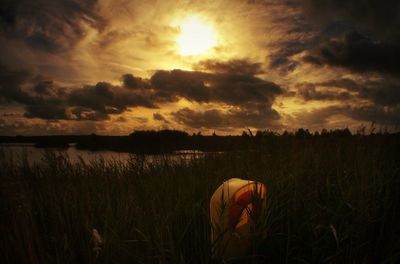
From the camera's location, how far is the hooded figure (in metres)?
2.31

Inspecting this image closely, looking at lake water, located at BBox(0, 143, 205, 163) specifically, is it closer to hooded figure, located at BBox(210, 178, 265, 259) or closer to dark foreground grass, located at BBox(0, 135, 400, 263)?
dark foreground grass, located at BBox(0, 135, 400, 263)

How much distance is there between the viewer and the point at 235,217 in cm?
242

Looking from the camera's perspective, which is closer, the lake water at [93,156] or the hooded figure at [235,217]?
the hooded figure at [235,217]

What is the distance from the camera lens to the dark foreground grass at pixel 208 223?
2.35m

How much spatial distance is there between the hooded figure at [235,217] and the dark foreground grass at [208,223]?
4.3 inches

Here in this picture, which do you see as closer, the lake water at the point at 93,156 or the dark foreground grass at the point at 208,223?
the dark foreground grass at the point at 208,223

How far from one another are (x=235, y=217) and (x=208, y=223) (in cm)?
36

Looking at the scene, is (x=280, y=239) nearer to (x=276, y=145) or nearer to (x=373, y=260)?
(x=373, y=260)

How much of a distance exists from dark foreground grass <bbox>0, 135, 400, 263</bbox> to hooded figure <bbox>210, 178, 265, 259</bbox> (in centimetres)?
11

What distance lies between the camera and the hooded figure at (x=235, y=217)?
90.9 inches

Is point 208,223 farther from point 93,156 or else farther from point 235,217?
point 93,156

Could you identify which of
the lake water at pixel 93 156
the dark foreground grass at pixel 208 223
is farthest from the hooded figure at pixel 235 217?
the lake water at pixel 93 156

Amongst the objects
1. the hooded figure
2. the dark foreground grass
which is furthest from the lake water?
the hooded figure

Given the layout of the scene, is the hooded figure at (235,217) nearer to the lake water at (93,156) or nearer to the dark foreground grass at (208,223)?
the dark foreground grass at (208,223)
